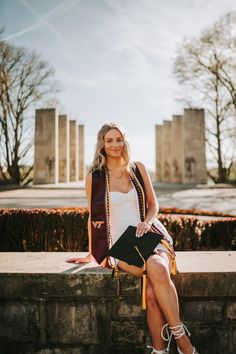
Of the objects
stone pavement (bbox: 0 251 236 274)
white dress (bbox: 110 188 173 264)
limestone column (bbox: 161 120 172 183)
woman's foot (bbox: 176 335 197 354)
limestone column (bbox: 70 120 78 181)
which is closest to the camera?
woman's foot (bbox: 176 335 197 354)

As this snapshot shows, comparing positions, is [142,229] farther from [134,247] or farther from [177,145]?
[177,145]

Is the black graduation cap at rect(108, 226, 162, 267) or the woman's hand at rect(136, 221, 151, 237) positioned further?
the woman's hand at rect(136, 221, 151, 237)

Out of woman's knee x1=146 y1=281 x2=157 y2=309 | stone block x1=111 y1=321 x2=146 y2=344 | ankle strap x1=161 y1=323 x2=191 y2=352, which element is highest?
woman's knee x1=146 y1=281 x2=157 y2=309

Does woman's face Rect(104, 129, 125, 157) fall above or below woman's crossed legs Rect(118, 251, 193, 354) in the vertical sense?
above

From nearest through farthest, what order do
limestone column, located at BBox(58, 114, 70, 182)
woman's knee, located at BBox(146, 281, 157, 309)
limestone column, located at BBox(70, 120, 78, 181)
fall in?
woman's knee, located at BBox(146, 281, 157, 309)
limestone column, located at BBox(58, 114, 70, 182)
limestone column, located at BBox(70, 120, 78, 181)

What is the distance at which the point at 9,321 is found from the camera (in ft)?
10.2

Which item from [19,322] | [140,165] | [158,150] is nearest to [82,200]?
[140,165]

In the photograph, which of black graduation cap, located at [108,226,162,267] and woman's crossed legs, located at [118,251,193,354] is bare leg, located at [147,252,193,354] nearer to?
woman's crossed legs, located at [118,251,193,354]

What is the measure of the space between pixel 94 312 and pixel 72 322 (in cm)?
20

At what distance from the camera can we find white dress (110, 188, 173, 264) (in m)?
3.50

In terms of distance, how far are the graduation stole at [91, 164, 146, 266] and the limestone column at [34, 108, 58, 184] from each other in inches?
939

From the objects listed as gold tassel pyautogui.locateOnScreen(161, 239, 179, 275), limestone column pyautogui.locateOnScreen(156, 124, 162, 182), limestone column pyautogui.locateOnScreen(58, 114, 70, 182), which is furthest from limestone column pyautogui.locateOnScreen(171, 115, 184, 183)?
gold tassel pyautogui.locateOnScreen(161, 239, 179, 275)

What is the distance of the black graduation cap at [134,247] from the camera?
10.1 feet

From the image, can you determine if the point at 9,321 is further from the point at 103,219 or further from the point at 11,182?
the point at 11,182
